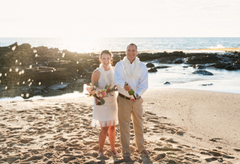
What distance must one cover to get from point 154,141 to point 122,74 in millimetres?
1995

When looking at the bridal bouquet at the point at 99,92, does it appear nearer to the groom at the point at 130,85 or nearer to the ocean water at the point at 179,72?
the groom at the point at 130,85

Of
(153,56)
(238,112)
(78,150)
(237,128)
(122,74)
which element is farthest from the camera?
(153,56)

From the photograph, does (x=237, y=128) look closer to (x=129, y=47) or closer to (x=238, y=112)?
(x=238, y=112)

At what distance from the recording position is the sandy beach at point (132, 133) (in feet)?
13.5

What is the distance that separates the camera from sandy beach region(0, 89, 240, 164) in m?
4.12

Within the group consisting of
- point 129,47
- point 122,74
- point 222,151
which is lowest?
point 222,151

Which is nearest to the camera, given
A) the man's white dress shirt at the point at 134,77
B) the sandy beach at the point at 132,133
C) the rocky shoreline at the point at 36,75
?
the man's white dress shirt at the point at 134,77

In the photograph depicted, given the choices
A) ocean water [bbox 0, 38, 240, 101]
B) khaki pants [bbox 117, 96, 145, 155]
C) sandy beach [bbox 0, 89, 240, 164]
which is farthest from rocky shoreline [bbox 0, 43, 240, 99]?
khaki pants [bbox 117, 96, 145, 155]

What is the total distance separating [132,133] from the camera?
5.34 m

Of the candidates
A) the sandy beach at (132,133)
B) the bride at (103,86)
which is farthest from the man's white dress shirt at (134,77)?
the sandy beach at (132,133)

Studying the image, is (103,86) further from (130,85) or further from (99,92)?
(130,85)

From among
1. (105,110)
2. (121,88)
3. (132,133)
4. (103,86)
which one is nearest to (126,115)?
(105,110)

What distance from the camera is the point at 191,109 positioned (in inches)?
293

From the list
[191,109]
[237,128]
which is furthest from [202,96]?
[237,128]
